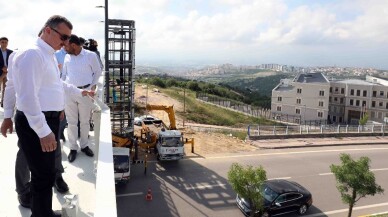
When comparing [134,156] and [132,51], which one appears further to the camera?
[134,156]

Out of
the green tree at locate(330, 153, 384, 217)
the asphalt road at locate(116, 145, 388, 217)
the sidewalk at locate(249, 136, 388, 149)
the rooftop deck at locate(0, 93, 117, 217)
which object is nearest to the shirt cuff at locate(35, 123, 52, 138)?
the rooftop deck at locate(0, 93, 117, 217)

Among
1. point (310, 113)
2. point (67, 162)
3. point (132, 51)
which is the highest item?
point (132, 51)

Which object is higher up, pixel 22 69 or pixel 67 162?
pixel 22 69

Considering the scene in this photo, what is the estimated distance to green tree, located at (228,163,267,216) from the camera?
505 inches

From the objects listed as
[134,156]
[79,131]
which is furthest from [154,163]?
[79,131]

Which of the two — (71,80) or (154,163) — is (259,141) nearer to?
(154,163)

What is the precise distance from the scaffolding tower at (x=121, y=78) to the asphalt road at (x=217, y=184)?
8.61 ft

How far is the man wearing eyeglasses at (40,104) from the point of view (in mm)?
2670

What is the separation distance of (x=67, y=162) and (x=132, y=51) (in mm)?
13121

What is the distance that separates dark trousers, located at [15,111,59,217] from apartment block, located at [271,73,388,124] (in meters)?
54.7

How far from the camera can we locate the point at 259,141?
26047mm

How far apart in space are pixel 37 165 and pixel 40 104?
50 centimetres

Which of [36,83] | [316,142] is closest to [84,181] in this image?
[36,83]

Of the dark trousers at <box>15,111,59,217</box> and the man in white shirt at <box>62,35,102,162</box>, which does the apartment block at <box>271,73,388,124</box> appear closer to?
the man in white shirt at <box>62,35,102,162</box>
